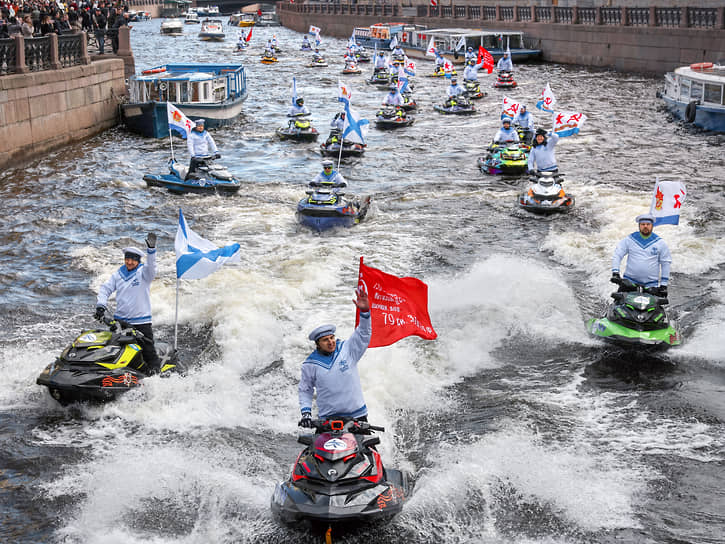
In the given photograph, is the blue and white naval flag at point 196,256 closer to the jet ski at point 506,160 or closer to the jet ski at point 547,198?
the jet ski at point 547,198

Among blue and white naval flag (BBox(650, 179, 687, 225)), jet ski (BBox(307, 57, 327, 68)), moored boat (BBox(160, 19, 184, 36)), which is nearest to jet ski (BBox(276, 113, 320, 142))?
blue and white naval flag (BBox(650, 179, 687, 225))

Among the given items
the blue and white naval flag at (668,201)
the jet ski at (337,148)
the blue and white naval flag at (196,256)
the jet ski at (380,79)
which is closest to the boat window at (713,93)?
the jet ski at (337,148)

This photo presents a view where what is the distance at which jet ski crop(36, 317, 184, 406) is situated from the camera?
11.0m

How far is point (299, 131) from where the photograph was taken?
34.6 meters

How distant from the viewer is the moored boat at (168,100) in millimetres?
35719

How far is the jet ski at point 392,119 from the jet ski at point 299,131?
155 inches

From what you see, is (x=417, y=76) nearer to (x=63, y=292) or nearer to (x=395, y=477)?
(x=63, y=292)

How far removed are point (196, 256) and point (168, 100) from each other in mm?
26227

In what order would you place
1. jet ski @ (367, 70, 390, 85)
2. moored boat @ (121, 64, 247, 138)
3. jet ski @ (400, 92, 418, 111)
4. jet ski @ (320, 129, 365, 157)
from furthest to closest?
jet ski @ (367, 70, 390, 85) → jet ski @ (400, 92, 418, 111) → moored boat @ (121, 64, 247, 138) → jet ski @ (320, 129, 365, 157)

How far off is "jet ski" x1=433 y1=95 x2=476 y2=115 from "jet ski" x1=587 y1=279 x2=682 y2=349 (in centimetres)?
2911

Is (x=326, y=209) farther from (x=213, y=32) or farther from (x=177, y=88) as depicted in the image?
(x=213, y=32)

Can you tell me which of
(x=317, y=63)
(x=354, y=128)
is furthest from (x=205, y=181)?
(x=317, y=63)

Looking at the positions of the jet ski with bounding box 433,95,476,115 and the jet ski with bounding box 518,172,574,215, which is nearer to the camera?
the jet ski with bounding box 518,172,574,215

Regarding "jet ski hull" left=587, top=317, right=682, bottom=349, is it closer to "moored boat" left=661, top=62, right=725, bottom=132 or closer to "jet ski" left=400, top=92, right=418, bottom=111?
"moored boat" left=661, top=62, right=725, bottom=132
